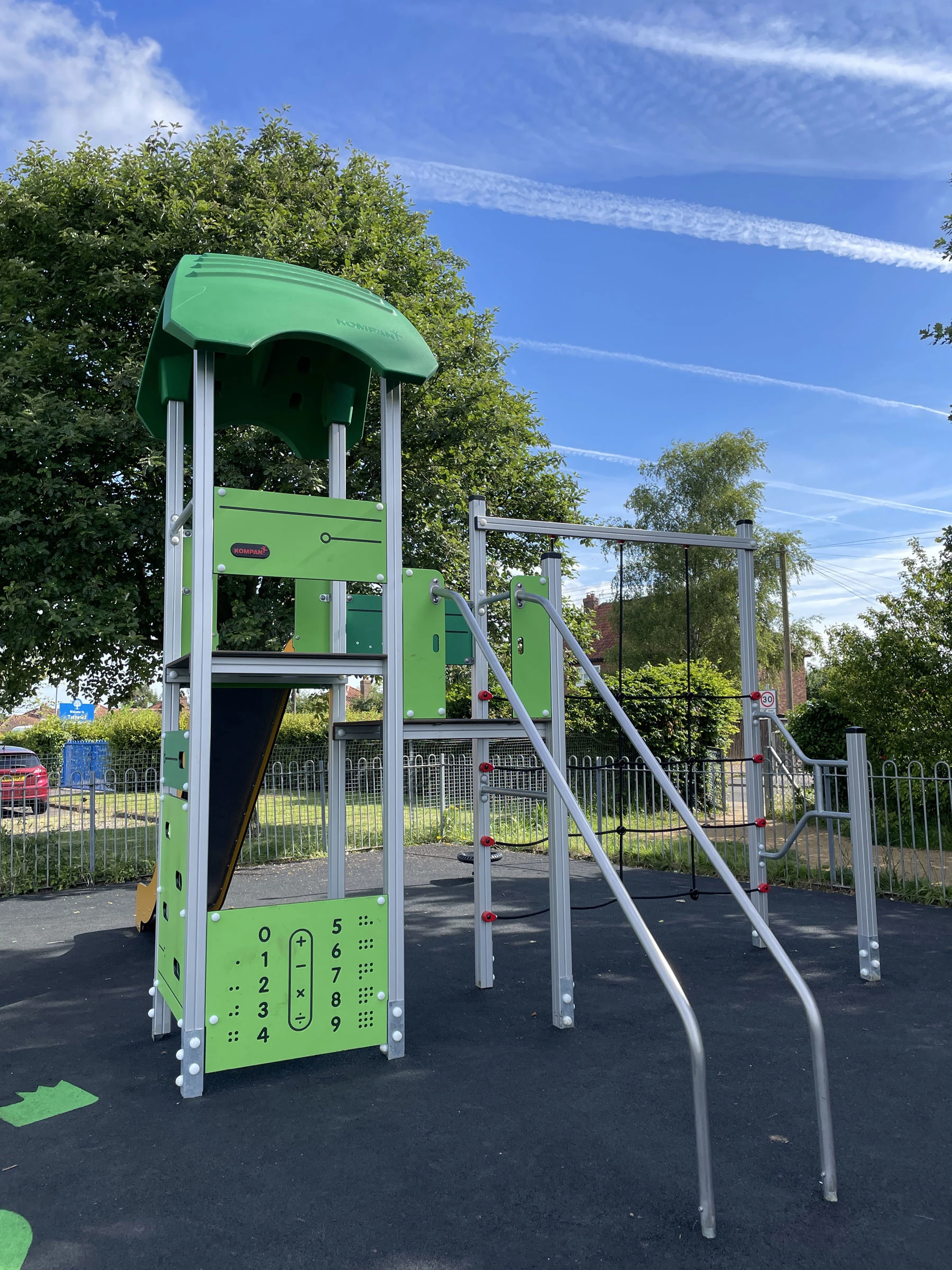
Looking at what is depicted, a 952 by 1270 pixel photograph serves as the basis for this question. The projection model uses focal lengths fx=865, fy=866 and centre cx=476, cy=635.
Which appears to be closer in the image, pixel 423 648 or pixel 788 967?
pixel 788 967

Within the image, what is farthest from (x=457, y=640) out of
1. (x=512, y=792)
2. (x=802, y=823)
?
(x=802, y=823)

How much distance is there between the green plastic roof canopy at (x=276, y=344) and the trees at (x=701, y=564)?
2241cm

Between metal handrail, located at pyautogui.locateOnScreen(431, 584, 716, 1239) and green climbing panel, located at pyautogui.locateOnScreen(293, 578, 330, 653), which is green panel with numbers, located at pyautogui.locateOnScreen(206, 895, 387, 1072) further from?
green climbing panel, located at pyautogui.locateOnScreen(293, 578, 330, 653)

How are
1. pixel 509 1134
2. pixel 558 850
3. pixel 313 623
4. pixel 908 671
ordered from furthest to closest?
pixel 908 671, pixel 313 623, pixel 558 850, pixel 509 1134

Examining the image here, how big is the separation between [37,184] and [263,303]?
1024 centimetres

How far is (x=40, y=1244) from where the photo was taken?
2701mm

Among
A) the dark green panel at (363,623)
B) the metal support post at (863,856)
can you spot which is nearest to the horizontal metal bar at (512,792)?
the dark green panel at (363,623)

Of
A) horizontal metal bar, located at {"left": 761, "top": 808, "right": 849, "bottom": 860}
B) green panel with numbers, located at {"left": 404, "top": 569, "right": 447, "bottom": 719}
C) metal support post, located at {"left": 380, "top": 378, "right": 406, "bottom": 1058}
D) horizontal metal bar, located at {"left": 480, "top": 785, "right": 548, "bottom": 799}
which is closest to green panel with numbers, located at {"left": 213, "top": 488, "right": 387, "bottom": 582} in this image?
metal support post, located at {"left": 380, "top": 378, "right": 406, "bottom": 1058}

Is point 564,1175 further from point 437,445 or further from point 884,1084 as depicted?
point 437,445

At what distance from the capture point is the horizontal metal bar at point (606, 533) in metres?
5.43

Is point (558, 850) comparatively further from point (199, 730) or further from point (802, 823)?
point (199, 730)

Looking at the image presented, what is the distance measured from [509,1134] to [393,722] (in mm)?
1951

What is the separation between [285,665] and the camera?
426 cm

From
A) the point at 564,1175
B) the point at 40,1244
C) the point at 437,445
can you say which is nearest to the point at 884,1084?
the point at 564,1175
